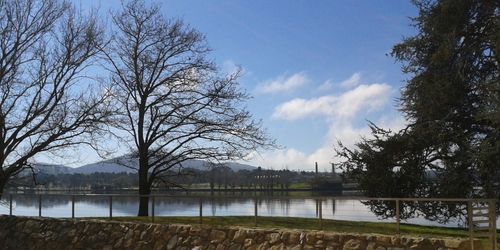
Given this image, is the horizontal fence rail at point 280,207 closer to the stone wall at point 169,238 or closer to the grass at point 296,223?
the grass at point 296,223

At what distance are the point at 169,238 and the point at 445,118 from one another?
14094 millimetres

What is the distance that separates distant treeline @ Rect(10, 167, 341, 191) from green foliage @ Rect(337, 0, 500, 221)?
6.72m

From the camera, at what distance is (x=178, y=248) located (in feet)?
55.7

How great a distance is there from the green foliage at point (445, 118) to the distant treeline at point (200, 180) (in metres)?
6.72

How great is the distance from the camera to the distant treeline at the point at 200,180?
31.2 m

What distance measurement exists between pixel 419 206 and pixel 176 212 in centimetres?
992

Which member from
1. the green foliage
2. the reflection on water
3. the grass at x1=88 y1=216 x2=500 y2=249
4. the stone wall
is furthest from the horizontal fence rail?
the green foliage

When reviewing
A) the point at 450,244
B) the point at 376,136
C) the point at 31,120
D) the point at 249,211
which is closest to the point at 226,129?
the point at 376,136

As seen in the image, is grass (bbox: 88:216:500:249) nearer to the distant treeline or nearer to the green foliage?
the green foliage

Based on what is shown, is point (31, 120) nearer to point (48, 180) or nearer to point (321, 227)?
point (48, 180)

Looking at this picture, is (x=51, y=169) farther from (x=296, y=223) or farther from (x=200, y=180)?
(x=296, y=223)

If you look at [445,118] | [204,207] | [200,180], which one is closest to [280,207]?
[204,207]

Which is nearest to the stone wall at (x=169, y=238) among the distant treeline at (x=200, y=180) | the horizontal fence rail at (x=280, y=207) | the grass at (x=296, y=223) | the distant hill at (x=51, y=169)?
the horizontal fence rail at (x=280, y=207)

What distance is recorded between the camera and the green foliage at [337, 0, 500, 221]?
81.3 ft
